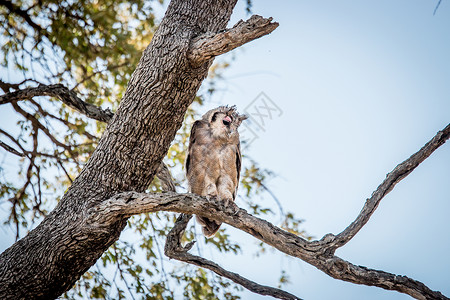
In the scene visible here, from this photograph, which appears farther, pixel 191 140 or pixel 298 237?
pixel 191 140

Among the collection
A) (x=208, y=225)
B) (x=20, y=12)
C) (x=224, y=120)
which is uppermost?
(x=20, y=12)

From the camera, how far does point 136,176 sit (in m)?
3.47

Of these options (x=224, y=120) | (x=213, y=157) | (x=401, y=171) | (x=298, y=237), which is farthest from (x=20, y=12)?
(x=401, y=171)

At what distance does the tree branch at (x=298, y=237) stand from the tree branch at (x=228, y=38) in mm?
1007

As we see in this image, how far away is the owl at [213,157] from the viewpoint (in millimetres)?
4074

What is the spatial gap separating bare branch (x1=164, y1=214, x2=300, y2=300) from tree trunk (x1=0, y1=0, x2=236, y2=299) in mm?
474

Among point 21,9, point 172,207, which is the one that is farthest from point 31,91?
point 172,207

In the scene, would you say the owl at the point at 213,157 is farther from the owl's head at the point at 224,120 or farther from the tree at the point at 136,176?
the tree at the point at 136,176

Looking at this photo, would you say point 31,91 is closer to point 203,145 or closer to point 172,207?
point 203,145

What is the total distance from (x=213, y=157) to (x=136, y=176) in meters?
0.85

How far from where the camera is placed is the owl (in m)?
4.07

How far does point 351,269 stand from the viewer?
2.69m

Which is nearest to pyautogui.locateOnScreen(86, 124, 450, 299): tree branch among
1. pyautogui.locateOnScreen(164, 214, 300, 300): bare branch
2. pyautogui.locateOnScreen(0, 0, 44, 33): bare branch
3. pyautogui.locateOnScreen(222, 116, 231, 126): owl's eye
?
pyautogui.locateOnScreen(164, 214, 300, 300): bare branch

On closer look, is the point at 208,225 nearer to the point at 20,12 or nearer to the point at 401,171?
the point at 401,171
